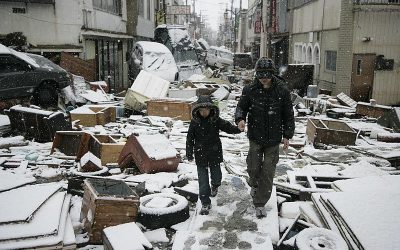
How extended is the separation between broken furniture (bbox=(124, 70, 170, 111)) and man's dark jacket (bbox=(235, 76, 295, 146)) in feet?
27.4

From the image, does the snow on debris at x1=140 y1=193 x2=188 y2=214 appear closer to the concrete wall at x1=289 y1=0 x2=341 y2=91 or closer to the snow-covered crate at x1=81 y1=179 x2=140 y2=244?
the snow-covered crate at x1=81 y1=179 x2=140 y2=244

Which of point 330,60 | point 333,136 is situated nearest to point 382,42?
point 330,60

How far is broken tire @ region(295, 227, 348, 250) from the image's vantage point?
12.3 ft

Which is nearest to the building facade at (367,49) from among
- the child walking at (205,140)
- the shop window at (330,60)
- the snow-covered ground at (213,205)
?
the shop window at (330,60)

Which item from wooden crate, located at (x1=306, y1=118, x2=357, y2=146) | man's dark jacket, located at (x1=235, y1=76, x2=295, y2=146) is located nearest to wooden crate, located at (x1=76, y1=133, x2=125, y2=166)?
man's dark jacket, located at (x1=235, y1=76, x2=295, y2=146)

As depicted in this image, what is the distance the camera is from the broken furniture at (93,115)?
10273 millimetres

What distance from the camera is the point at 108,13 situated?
20859 millimetres

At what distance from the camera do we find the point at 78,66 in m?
15.8

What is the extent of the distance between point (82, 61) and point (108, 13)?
620cm

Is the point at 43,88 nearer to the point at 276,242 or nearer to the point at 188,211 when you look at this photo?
the point at 188,211

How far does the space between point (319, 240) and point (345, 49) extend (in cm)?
1313

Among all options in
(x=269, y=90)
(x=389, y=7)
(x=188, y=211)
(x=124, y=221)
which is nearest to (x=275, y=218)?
(x=188, y=211)

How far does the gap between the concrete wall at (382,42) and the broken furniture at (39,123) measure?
12.6 meters

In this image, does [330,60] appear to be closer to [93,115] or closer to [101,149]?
[93,115]
